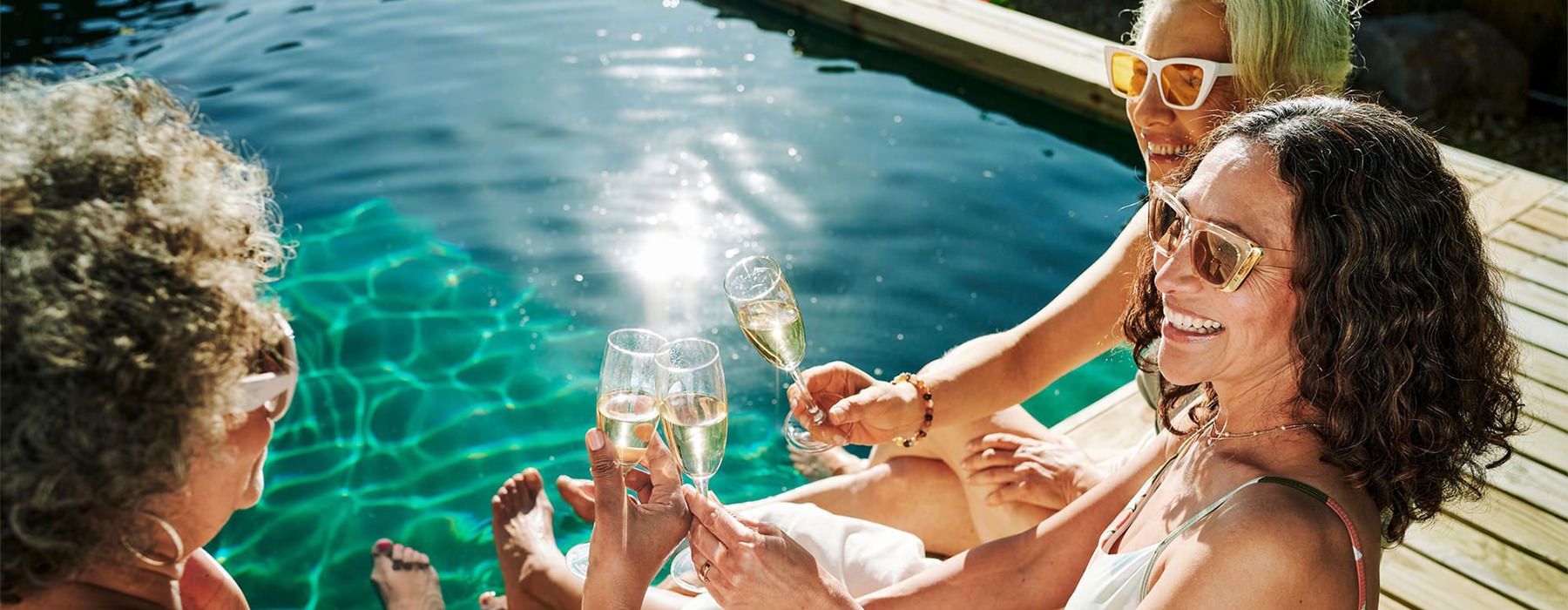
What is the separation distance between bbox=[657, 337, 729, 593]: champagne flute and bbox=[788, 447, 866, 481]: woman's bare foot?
1861mm

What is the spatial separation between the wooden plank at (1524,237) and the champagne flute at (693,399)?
3827 millimetres

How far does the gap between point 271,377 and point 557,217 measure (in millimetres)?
4737

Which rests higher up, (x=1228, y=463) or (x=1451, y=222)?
(x=1451, y=222)

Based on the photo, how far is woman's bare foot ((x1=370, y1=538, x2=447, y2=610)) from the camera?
3.67 metres

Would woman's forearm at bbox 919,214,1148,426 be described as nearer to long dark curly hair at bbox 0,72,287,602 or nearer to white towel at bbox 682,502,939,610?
white towel at bbox 682,502,939,610

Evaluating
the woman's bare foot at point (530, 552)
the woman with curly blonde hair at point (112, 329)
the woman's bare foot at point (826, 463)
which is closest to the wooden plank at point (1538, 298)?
the woman's bare foot at point (826, 463)

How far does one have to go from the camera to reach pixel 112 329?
1294 millimetres

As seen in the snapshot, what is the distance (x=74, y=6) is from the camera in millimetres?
9273

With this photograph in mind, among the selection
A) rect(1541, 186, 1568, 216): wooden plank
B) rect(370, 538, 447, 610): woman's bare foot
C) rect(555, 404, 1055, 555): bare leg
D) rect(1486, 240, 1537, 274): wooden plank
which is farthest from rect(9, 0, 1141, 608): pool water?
rect(1541, 186, 1568, 216): wooden plank

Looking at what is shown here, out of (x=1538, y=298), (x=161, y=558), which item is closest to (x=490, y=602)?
(x=161, y=558)

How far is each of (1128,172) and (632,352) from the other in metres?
5.02

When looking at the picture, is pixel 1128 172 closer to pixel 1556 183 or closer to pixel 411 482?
pixel 1556 183

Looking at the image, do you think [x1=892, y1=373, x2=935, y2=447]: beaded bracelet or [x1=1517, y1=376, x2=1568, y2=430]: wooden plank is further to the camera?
[x1=1517, y1=376, x2=1568, y2=430]: wooden plank

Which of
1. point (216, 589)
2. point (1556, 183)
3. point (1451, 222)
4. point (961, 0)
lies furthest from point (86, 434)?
point (961, 0)
